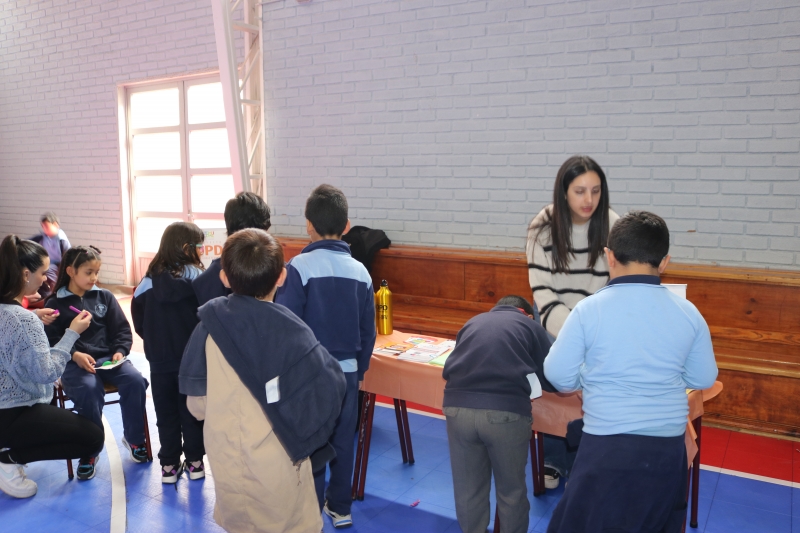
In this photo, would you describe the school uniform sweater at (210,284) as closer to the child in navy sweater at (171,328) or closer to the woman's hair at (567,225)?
the child in navy sweater at (171,328)

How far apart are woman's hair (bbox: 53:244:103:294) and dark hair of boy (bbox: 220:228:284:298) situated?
1929 millimetres

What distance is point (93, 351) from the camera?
3531 millimetres

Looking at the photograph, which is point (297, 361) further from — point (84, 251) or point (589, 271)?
point (84, 251)

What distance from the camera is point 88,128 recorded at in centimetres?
835

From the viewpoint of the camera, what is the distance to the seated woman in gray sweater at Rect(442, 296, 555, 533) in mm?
2246

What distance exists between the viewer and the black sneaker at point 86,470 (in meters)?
3.33

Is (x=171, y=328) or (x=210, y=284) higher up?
(x=210, y=284)

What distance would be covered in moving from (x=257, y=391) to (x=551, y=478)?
1.91 m

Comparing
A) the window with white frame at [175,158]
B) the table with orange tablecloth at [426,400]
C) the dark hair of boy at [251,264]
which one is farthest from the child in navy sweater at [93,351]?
the window with white frame at [175,158]

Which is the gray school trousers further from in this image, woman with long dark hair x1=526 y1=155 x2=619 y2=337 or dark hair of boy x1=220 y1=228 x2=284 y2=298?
dark hair of boy x1=220 y1=228 x2=284 y2=298

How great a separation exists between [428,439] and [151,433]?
1.77 metres

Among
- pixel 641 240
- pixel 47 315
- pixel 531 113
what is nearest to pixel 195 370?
pixel 641 240

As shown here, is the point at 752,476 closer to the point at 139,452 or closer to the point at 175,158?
the point at 139,452

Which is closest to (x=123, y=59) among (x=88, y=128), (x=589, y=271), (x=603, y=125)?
(x=88, y=128)
